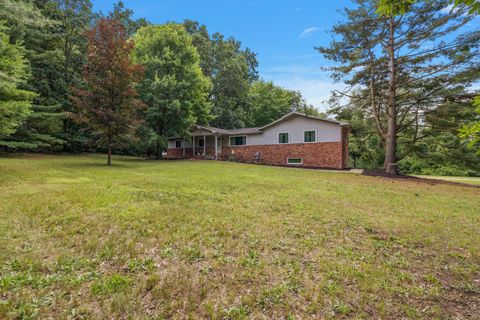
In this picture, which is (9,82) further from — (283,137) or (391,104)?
(391,104)

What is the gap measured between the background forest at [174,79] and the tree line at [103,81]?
8 cm

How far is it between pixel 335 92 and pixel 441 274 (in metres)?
16.3

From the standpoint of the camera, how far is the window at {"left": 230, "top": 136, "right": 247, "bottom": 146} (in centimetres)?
2385

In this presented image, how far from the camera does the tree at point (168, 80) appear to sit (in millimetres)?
20375

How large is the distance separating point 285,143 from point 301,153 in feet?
5.65

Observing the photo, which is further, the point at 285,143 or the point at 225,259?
the point at 285,143

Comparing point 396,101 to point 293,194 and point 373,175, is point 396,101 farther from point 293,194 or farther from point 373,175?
point 293,194

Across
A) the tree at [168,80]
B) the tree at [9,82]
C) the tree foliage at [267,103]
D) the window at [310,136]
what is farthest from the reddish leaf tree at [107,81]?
the tree foliage at [267,103]

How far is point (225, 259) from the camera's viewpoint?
363 cm

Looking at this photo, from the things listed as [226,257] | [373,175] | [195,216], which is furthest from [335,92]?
[226,257]

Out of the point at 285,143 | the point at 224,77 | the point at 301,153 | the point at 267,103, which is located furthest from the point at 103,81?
the point at 267,103

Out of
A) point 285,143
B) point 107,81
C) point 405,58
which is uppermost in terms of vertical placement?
point 405,58

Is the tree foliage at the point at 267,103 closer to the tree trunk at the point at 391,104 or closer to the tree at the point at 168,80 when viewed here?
the tree at the point at 168,80

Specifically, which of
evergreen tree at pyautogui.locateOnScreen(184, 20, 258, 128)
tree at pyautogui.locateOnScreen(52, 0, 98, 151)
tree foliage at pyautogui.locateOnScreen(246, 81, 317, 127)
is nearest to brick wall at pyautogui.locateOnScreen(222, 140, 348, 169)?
evergreen tree at pyautogui.locateOnScreen(184, 20, 258, 128)
